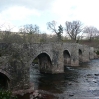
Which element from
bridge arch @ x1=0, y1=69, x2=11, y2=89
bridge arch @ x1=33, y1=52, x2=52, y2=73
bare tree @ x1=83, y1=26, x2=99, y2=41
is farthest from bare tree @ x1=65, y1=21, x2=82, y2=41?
bridge arch @ x1=0, y1=69, x2=11, y2=89

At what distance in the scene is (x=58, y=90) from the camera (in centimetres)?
2030

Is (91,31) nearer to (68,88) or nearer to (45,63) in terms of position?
(45,63)

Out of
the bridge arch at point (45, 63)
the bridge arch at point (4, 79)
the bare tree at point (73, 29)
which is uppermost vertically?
the bare tree at point (73, 29)

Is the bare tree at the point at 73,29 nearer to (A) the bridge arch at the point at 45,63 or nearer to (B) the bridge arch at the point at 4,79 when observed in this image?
(A) the bridge arch at the point at 45,63

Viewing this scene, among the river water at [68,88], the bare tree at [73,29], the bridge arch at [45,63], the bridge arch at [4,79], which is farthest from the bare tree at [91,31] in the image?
the bridge arch at [4,79]

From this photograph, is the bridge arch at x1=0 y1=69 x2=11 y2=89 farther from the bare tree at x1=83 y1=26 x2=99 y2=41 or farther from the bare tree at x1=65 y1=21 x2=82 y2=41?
the bare tree at x1=83 y1=26 x2=99 y2=41

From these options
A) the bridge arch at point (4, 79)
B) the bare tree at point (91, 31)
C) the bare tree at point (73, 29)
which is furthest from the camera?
the bare tree at point (91, 31)

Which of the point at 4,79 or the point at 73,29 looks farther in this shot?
the point at 73,29

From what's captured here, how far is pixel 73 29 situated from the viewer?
7500 cm

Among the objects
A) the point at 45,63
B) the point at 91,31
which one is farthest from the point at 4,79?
the point at 91,31

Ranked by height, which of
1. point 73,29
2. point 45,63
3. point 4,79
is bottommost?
point 4,79

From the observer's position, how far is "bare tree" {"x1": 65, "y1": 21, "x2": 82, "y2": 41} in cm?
7445

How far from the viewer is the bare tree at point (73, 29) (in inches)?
2931

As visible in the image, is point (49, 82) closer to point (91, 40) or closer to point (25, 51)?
point (25, 51)
